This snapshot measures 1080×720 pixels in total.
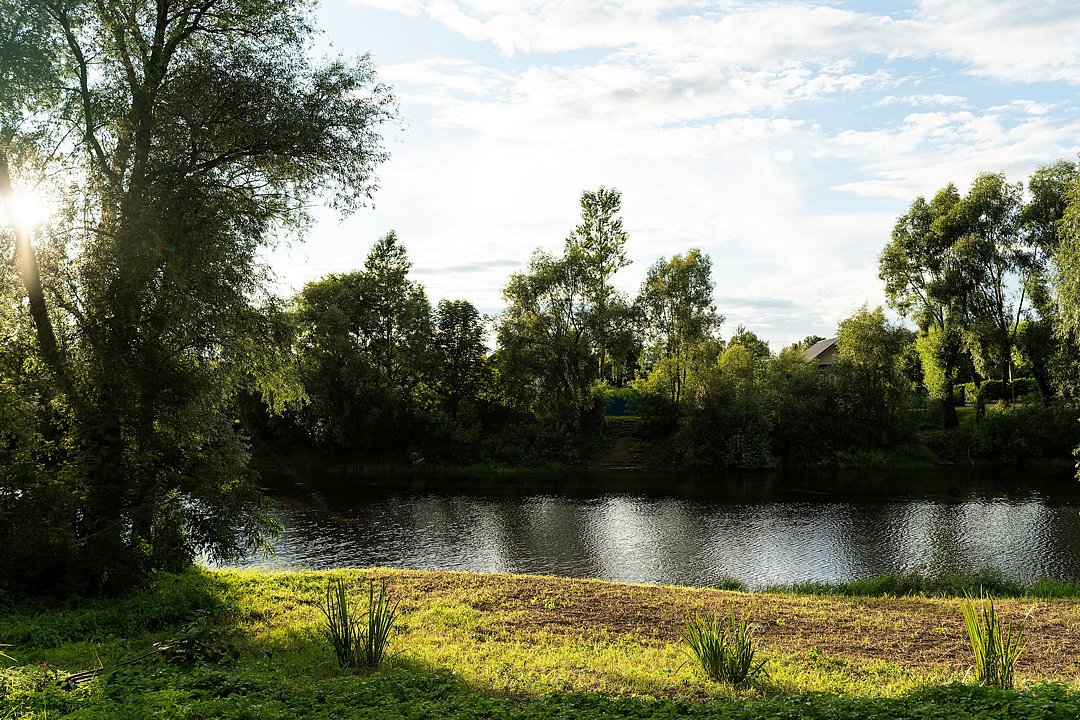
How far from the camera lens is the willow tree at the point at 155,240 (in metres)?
12.4

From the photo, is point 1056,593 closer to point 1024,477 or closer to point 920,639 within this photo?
point 920,639

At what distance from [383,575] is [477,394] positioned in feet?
107

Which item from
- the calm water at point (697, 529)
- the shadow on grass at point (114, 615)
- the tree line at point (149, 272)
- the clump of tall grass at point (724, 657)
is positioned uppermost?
the tree line at point (149, 272)

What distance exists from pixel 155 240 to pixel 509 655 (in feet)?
30.9

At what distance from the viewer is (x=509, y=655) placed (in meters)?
9.94

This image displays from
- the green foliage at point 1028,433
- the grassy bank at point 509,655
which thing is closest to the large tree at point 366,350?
the grassy bank at point 509,655

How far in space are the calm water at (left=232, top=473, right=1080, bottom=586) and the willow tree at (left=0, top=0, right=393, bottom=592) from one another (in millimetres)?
7765

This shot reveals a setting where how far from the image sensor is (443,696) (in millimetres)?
7613

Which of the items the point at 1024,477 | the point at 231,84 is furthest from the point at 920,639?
the point at 1024,477

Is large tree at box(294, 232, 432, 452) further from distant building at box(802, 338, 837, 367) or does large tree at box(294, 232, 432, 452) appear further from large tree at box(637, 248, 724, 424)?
distant building at box(802, 338, 837, 367)

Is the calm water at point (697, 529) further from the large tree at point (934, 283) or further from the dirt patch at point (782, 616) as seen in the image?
the large tree at point (934, 283)

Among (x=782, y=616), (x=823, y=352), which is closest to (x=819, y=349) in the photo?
(x=823, y=352)

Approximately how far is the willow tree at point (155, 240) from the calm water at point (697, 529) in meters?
7.76

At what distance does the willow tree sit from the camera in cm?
1238
